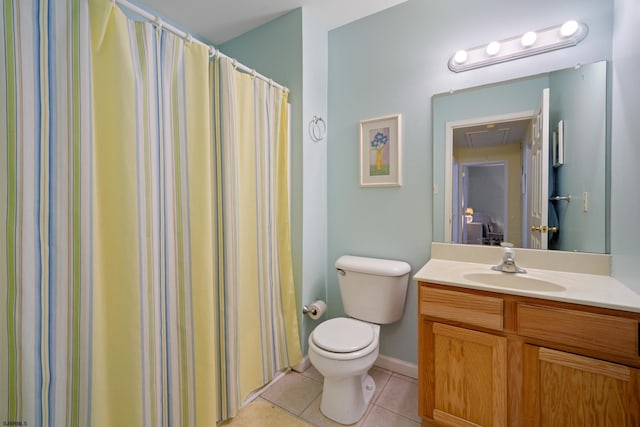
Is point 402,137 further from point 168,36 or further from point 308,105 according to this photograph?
point 168,36

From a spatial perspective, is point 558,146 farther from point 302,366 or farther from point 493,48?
point 302,366

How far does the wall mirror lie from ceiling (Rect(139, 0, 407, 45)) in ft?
2.73

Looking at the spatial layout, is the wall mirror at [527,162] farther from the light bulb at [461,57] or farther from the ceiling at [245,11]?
the ceiling at [245,11]

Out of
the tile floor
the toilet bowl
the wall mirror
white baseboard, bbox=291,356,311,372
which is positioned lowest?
the tile floor

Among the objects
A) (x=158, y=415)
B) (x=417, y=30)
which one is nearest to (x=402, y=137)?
(x=417, y=30)

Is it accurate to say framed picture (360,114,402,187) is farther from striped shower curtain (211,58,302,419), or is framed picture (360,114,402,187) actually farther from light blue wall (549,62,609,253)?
light blue wall (549,62,609,253)

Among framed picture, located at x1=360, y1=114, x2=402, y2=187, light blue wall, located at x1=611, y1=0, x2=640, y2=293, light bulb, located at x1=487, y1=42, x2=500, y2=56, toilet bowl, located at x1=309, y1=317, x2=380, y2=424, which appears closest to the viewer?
light blue wall, located at x1=611, y1=0, x2=640, y2=293

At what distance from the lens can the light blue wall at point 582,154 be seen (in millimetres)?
1303

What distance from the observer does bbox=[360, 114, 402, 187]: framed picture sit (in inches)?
71.1

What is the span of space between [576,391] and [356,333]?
91cm

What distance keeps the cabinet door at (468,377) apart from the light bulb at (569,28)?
1.51 meters

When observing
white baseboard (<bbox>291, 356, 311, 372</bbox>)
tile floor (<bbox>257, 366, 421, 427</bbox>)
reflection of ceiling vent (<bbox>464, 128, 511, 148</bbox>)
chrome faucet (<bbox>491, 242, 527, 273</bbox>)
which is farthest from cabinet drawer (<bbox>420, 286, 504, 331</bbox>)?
white baseboard (<bbox>291, 356, 311, 372</bbox>)

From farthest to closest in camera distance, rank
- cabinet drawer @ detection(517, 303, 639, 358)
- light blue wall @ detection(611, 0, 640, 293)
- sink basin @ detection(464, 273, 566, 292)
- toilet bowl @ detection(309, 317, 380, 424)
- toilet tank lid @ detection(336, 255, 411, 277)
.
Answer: toilet tank lid @ detection(336, 255, 411, 277), toilet bowl @ detection(309, 317, 380, 424), sink basin @ detection(464, 273, 566, 292), light blue wall @ detection(611, 0, 640, 293), cabinet drawer @ detection(517, 303, 639, 358)

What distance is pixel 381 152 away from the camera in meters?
1.86
